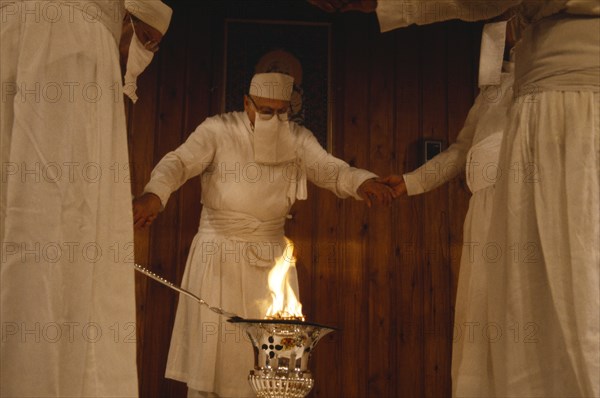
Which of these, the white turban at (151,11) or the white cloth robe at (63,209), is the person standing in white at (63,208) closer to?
the white cloth robe at (63,209)

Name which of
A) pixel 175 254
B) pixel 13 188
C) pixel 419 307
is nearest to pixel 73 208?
pixel 13 188

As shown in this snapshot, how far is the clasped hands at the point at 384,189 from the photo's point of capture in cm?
388

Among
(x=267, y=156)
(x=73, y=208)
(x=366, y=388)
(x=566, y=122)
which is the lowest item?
(x=366, y=388)

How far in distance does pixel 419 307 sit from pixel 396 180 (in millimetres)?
1293

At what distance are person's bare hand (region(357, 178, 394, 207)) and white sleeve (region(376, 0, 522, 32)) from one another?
161 centimetres

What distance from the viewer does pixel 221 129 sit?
4.13 meters

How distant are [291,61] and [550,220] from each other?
3211mm

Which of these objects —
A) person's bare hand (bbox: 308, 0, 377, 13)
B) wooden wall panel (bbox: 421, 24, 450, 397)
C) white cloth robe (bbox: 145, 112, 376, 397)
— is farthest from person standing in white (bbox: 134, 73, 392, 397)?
person's bare hand (bbox: 308, 0, 377, 13)

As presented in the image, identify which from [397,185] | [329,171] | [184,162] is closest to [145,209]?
[184,162]

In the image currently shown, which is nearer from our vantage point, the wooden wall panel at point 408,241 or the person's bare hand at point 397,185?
the person's bare hand at point 397,185

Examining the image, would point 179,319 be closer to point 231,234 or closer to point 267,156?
point 231,234

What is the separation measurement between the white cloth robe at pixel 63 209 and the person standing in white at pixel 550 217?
1.01 metres

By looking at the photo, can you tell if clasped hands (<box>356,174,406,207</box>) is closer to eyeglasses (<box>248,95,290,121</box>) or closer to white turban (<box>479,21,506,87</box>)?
eyeglasses (<box>248,95,290,121</box>)

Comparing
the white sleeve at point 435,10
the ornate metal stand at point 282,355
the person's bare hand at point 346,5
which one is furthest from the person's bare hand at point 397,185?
the white sleeve at point 435,10
